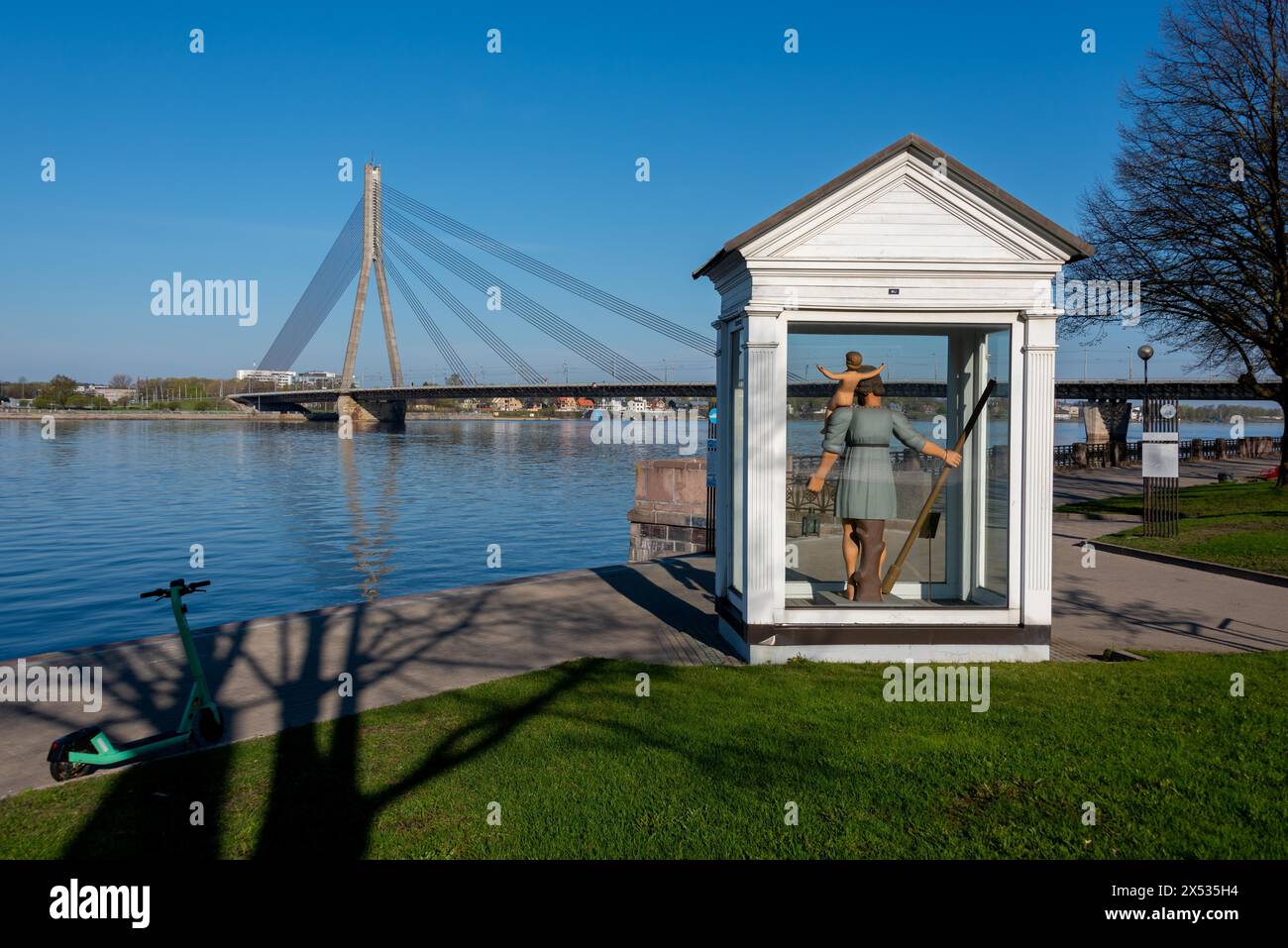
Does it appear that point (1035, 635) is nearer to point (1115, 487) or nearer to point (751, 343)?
point (751, 343)

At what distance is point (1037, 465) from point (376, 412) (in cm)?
9328

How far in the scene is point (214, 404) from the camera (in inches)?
6412

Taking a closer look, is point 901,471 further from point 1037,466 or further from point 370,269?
point 370,269

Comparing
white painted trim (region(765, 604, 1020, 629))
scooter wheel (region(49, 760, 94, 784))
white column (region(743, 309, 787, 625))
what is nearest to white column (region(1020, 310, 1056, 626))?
white painted trim (region(765, 604, 1020, 629))

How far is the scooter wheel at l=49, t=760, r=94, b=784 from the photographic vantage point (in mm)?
6066

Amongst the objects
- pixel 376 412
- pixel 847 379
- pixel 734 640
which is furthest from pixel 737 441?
pixel 376 412

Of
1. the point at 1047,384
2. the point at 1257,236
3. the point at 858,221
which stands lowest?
the point at 1047,384

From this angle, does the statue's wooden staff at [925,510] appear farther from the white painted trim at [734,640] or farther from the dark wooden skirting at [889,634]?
the white painted trim at [734,640]

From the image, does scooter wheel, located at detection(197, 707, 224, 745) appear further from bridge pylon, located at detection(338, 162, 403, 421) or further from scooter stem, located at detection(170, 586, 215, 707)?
A: bridge pylon, located at detection(338, 162, 403, 421)

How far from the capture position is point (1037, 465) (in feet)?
29.6

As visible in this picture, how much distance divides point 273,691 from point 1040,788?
237 inches

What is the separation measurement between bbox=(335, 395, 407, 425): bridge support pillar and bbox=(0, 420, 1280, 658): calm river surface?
59.5 feet

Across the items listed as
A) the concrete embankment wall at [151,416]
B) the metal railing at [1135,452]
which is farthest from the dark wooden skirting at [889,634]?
the concrete embankment wall at [151,416]
